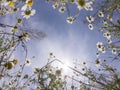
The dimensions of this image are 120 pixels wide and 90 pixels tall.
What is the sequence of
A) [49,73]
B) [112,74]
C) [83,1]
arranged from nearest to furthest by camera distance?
[112,74] → [83,1] → [49,73]

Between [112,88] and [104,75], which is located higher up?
[104,75]

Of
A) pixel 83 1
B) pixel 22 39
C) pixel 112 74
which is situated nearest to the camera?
pixel 22 39

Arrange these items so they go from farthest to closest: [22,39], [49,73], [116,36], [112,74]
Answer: [49,73] < [116,36] < [112,74] < [22,39]

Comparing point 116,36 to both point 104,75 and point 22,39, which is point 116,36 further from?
point 22,39

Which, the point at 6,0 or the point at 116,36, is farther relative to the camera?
the point at 116,36

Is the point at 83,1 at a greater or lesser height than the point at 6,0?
greater

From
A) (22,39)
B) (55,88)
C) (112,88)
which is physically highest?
(55,88)

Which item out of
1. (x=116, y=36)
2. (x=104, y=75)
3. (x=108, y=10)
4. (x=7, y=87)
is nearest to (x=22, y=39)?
(x=104, y=75)

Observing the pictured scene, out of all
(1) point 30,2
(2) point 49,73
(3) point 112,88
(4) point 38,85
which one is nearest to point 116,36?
(3) point 112,88

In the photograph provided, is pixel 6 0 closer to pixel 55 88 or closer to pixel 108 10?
pixel 108 10
